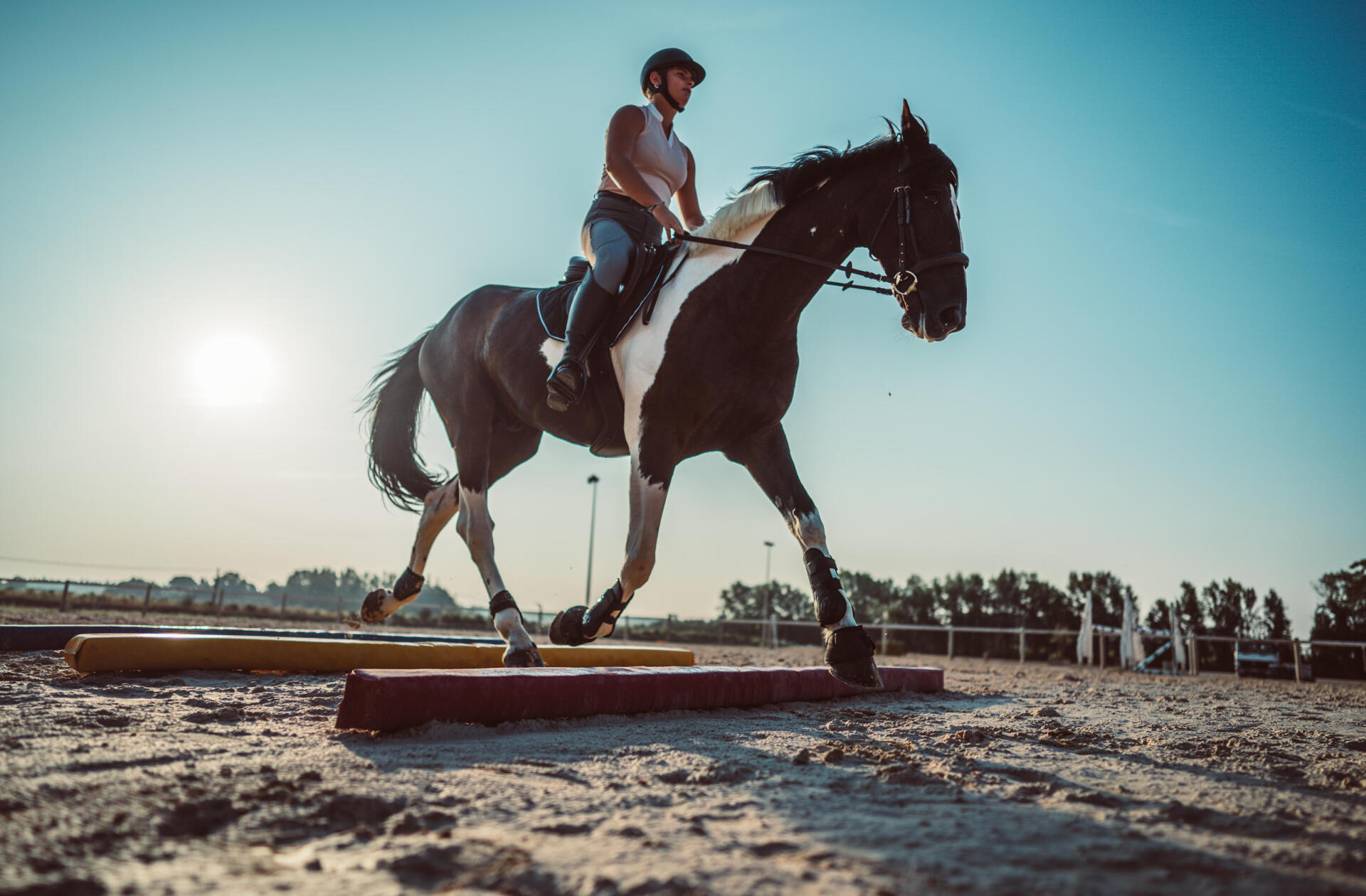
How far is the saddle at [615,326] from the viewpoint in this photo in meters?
4.87

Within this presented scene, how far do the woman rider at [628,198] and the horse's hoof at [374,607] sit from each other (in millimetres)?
2957

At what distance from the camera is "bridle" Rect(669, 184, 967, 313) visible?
398cm

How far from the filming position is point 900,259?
4113mm

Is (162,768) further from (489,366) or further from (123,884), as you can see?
(489,366)

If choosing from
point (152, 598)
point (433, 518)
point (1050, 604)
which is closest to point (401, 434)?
point (433, 518)

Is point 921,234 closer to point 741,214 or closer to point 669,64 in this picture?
point 741,214

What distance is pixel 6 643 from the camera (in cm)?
609

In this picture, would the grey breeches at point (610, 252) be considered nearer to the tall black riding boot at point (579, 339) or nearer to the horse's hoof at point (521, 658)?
the tall black riding boot at point (579, 339)

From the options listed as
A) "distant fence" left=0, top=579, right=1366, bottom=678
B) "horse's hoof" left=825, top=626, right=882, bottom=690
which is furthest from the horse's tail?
"distant fence" left=0, top=579, right=1366, bottom=678

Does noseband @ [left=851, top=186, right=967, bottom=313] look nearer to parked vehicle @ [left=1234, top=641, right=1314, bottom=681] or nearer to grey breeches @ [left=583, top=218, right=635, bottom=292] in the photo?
grey breeches @ [left=583, top=218, right=635, bottom=292]

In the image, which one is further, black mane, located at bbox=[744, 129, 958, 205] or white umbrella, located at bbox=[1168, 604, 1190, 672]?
white umbrella, located at bbox=[1168, 604, 1190, 672]

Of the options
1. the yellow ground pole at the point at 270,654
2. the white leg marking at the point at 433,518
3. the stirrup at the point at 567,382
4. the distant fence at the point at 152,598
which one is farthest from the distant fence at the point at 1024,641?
the distant fence at the point at 152,598

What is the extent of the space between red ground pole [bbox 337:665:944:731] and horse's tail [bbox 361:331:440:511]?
4.09 meters

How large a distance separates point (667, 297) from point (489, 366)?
1881mm
